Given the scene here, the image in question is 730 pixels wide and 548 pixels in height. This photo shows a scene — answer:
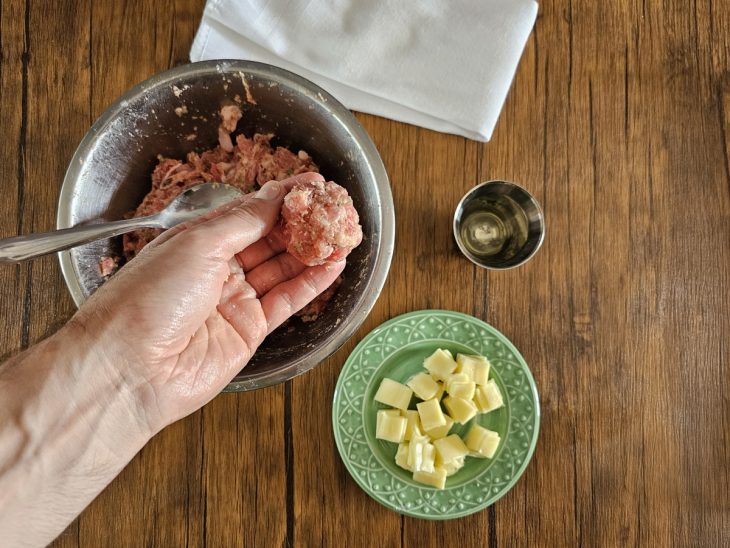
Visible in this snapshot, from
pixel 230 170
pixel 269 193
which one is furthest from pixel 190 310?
pixel 230 170

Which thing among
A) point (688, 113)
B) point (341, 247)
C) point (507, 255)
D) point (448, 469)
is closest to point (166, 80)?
point (341, 247)

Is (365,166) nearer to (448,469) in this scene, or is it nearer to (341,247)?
(341,247)

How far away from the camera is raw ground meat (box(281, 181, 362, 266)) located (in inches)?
48.8

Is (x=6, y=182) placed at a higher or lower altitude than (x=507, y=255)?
higher

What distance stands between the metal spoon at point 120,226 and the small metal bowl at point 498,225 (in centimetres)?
69

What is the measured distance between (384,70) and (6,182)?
46.6 inches

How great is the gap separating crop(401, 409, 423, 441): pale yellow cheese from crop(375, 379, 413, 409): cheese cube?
23mm

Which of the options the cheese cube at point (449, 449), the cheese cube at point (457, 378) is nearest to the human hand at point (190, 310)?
the cheese cube at point (457, 378)

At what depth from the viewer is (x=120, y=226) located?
1280 millimetres

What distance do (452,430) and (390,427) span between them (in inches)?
8.1

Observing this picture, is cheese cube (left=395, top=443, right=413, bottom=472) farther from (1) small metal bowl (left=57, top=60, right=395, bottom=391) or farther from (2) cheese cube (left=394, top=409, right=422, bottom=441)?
(1) small metal bowl (left=57, top=60, right=395, bottom=391)

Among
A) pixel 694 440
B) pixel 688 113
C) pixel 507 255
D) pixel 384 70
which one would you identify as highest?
pixel 384 70

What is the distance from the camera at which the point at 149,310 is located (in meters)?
1.17

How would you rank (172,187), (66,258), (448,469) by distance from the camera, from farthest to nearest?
(448,469) → (172,187) → (66,258)
